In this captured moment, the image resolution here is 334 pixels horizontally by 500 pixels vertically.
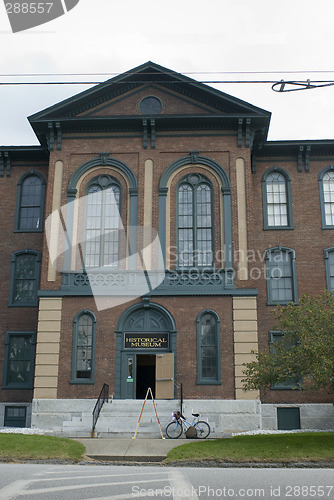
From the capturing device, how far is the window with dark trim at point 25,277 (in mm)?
27828

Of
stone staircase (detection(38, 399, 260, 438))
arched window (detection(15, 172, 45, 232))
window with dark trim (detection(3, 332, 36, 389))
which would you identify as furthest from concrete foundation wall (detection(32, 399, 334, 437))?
arched window (detection(15, 172, 45, 232))

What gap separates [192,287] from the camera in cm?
2492

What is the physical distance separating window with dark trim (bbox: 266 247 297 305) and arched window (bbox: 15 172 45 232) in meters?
11.1

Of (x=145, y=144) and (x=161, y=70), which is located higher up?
(x=161, y=70)

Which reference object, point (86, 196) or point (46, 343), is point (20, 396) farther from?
point (86, 196)

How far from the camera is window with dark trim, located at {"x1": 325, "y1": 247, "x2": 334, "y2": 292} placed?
27109 millimetres

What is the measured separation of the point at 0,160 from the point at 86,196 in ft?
18.5

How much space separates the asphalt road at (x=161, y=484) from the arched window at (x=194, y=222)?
46.2ft

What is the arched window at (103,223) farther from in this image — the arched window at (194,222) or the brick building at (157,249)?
the arched window at (194,222)

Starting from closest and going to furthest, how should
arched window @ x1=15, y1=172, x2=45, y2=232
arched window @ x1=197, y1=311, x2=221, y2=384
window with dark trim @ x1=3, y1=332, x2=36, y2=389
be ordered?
1. arched window @ x1=197, y1=311, x2=221, y2=384
2. window with dark trim @ x1=3, y1=332, x2=36, y2=389
3. arched window @ x1=15, y1=172, x2=45, y2=232

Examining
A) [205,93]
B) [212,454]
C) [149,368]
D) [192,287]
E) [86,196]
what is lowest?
[212,454]

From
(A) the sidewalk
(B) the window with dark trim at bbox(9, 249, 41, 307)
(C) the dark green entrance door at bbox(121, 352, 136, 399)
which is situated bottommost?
(A) the sidewalk

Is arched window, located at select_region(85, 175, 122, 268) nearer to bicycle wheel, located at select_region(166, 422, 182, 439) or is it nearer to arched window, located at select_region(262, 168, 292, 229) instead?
arched window, located at select_region(262, 168, 292, 229)

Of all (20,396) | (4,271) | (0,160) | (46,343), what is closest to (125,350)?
(46,343)
